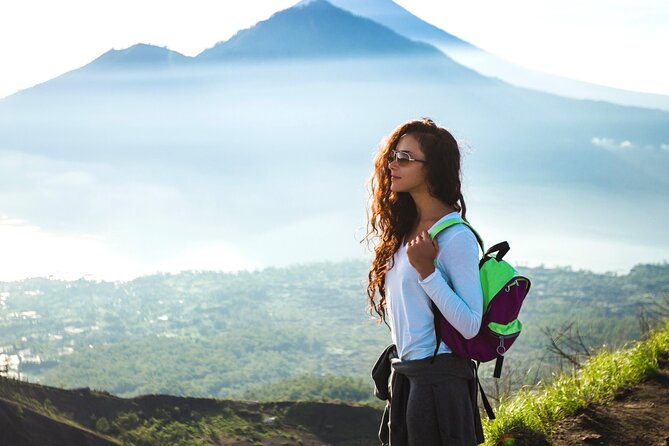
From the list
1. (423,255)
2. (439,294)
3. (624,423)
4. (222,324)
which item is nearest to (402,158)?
(423,255)

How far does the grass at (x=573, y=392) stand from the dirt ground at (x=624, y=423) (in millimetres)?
74

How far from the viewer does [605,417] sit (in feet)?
13.7

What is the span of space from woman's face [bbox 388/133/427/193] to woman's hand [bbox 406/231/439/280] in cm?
29

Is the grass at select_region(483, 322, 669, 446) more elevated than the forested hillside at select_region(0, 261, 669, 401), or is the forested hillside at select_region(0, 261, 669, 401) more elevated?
the grass at select_region(483, 322, 669, 446)

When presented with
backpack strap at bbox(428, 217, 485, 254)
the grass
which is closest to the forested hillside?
the grass

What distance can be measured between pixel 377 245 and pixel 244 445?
17.9 feet

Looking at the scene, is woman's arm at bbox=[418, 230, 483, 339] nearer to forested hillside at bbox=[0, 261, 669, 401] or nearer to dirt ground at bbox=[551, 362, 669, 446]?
dirt ground at bbox=[551, 362, 669, 446]

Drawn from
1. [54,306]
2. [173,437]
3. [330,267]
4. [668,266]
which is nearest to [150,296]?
[54,306]

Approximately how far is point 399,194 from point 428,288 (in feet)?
1.71

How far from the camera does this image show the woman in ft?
7.43

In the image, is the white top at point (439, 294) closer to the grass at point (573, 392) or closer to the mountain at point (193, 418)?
the grass at point (573, 392)

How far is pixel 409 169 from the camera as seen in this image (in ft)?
8.16

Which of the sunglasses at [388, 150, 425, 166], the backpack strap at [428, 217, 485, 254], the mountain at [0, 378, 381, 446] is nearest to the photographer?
the backpack strap at [428, 217, 485, 254]

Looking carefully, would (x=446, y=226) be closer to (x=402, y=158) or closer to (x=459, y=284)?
(x=459, y=284)
